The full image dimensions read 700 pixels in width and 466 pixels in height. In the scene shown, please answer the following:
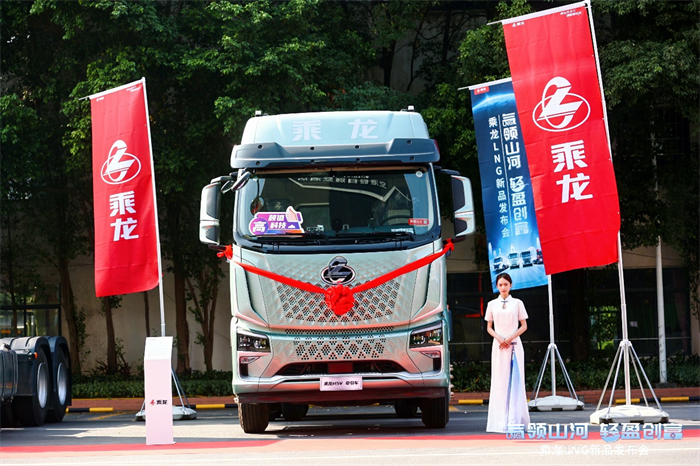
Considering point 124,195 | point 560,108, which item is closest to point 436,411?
point 560,108

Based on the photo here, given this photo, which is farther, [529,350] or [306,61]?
[529,350]

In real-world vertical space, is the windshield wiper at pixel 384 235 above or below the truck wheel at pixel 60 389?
above

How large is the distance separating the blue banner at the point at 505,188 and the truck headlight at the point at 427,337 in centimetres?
684

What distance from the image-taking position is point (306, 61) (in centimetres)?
2055

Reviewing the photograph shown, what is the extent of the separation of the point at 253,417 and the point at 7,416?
18.1 feet

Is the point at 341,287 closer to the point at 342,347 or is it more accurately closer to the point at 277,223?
the point at 342,347

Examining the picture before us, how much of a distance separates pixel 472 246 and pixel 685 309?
614 centimetres

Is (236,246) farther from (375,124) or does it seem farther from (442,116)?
(442,116)

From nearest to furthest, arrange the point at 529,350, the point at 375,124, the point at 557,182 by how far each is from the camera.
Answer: the point at 375,124 < the point at 557,182 < the point at 529,350

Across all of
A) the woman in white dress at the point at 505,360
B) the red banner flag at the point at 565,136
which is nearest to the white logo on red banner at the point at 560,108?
the red banner flag at the point at 565,136

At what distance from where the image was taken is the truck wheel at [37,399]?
15.6 meters

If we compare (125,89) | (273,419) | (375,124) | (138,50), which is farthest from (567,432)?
(138,50)

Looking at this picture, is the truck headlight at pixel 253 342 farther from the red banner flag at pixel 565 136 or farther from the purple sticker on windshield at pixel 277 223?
the red banner flag at pixel 565 136

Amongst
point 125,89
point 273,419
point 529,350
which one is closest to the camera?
point 273,419
